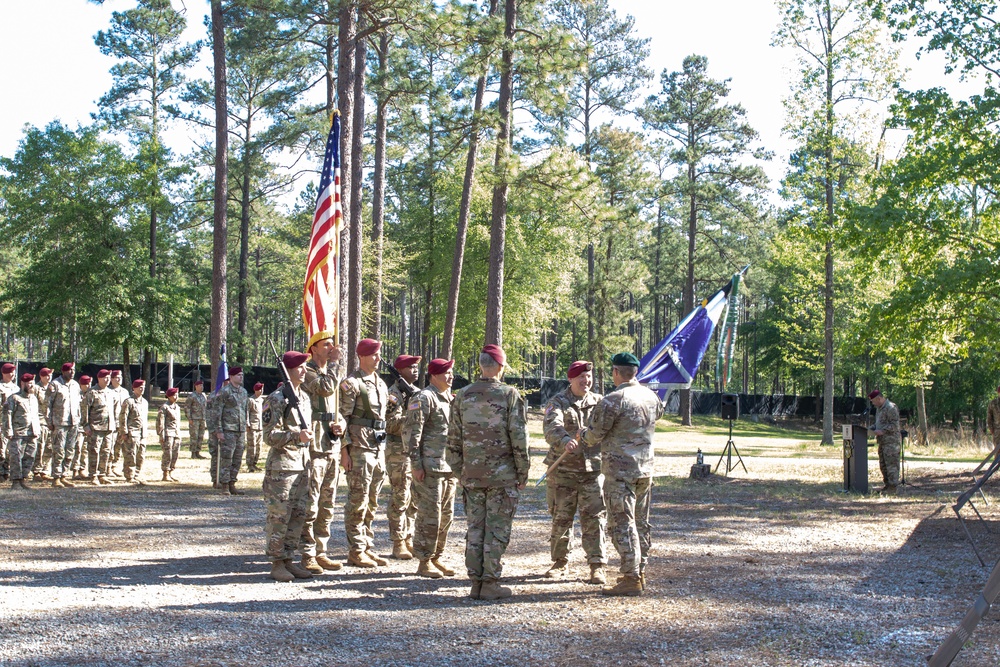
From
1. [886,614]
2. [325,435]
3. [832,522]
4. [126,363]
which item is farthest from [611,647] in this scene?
[126,363]

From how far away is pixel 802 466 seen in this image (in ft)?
68.4

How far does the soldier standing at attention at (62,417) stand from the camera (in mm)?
14539

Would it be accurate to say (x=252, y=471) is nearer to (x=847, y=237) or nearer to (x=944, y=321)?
(x=847, y=237)

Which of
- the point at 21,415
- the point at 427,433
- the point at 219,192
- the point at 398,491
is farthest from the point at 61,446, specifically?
the point at 427,433

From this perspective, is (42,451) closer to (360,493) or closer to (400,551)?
(400,551)

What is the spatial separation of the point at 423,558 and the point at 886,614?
400 centimetres

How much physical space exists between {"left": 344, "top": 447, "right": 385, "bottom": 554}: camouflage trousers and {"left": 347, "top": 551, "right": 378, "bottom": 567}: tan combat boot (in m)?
0.03

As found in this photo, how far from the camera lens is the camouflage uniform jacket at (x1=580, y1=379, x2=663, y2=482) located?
24.0 ft

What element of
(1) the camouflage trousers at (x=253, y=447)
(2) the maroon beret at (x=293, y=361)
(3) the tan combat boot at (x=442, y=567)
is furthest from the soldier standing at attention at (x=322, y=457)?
(1) the camouflage trousers at (x=253, y=447)

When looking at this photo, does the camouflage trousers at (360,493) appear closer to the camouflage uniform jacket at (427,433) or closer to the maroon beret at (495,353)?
the camouflage uniform jacket at (427,433)

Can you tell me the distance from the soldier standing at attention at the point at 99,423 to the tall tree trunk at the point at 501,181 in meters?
8.35

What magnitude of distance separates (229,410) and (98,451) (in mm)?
3219

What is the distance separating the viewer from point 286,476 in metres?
7.64

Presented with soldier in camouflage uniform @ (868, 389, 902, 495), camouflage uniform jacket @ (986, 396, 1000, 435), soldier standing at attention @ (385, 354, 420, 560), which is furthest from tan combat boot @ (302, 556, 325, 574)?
camouflage uniform jacket @ (986, 396, 1000, 435)
